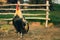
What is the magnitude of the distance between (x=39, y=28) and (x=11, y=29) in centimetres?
151

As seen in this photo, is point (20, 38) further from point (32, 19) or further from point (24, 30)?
point (32, 19)

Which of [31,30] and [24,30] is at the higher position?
[24,30]

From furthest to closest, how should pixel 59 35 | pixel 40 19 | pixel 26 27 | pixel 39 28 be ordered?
pixel 40 19 → pixel 39 28 → pixel 59 35 → pixel 26 27

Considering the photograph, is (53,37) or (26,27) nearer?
(26,27)

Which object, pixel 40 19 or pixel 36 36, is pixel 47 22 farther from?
pixel 36 36

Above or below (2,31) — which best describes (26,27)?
above

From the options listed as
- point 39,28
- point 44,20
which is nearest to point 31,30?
point 39,28

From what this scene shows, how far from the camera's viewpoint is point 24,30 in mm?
9305

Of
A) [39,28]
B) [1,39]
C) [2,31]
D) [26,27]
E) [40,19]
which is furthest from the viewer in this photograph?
[40,19]

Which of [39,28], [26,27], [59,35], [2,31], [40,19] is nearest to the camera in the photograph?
[26,27]

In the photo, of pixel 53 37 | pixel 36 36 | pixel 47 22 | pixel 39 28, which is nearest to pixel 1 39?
pixel 36 36

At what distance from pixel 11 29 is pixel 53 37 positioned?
8.49ft

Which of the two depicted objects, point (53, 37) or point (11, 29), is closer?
point (53, 37)

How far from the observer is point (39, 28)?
41.8ft
